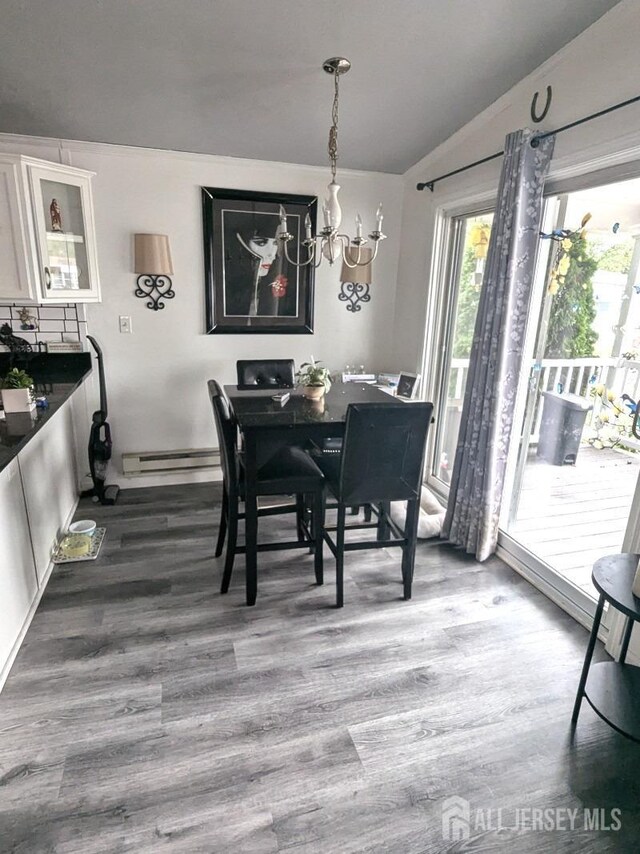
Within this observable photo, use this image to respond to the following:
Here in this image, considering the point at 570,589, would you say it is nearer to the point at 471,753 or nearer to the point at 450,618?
the point at 450,618

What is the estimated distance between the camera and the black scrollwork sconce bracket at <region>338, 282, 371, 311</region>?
3.88 meters

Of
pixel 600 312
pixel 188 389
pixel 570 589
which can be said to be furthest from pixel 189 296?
pixel 570 589

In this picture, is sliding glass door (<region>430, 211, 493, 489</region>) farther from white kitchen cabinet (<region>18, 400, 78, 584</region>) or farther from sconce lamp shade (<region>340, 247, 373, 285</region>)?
white kitchen cabinet (<region>18, 400, 78, 584</region>)

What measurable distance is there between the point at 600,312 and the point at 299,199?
2227 mm

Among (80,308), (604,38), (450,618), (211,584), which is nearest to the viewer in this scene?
(604,38)

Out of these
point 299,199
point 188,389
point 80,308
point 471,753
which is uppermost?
point 299,199

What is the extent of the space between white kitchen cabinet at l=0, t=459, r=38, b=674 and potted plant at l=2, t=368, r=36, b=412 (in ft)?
0.85

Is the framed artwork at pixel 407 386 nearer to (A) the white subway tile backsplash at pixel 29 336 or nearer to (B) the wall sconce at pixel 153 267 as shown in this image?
(B) the wall sconce at pixel 153 267

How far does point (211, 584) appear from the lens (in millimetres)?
2572

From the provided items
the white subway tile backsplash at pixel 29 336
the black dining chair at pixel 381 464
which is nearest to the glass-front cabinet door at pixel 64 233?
the white subway tile backsplash at pixel 29 336

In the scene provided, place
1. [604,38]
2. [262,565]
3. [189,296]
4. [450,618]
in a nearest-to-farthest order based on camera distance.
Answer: [604,38] → [450,618] → [262,565] → [189,296]

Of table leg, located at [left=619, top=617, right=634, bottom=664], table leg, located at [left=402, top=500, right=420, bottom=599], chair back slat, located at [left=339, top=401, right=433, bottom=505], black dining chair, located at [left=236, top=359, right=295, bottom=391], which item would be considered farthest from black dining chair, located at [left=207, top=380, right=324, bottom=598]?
table leg, located at [left=619, top=617, right=634, bottom=664]

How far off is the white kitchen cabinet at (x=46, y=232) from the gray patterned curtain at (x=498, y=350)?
2.48 meters

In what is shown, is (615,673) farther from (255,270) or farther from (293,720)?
(255,270)
